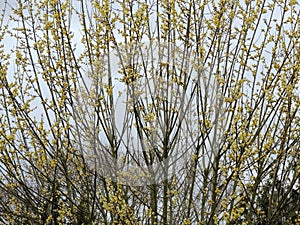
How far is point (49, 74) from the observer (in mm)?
4805

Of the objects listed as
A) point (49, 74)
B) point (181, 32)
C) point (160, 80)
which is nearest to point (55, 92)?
point (49, 74)

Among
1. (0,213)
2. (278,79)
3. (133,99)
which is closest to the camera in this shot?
(133,99)

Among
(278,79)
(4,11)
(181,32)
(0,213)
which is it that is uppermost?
(4,11)

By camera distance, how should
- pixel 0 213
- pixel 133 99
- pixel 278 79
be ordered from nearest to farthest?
pixel 133 99
pixel 278 79
pixel 0 213

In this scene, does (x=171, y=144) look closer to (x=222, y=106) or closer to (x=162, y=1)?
(x=222, y=106)

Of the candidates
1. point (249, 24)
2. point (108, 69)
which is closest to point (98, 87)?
point (108, 69)

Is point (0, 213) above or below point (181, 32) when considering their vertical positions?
below

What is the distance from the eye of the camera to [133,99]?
14.5ft

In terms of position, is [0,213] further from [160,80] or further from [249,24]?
[249,24]

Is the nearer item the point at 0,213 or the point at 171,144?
the point at 171,144

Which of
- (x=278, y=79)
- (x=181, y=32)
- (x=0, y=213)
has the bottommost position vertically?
(x=0, y=213)

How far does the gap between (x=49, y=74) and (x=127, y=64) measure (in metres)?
0.84

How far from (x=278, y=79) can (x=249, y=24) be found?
25.3 inches

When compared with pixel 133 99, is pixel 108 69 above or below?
above
